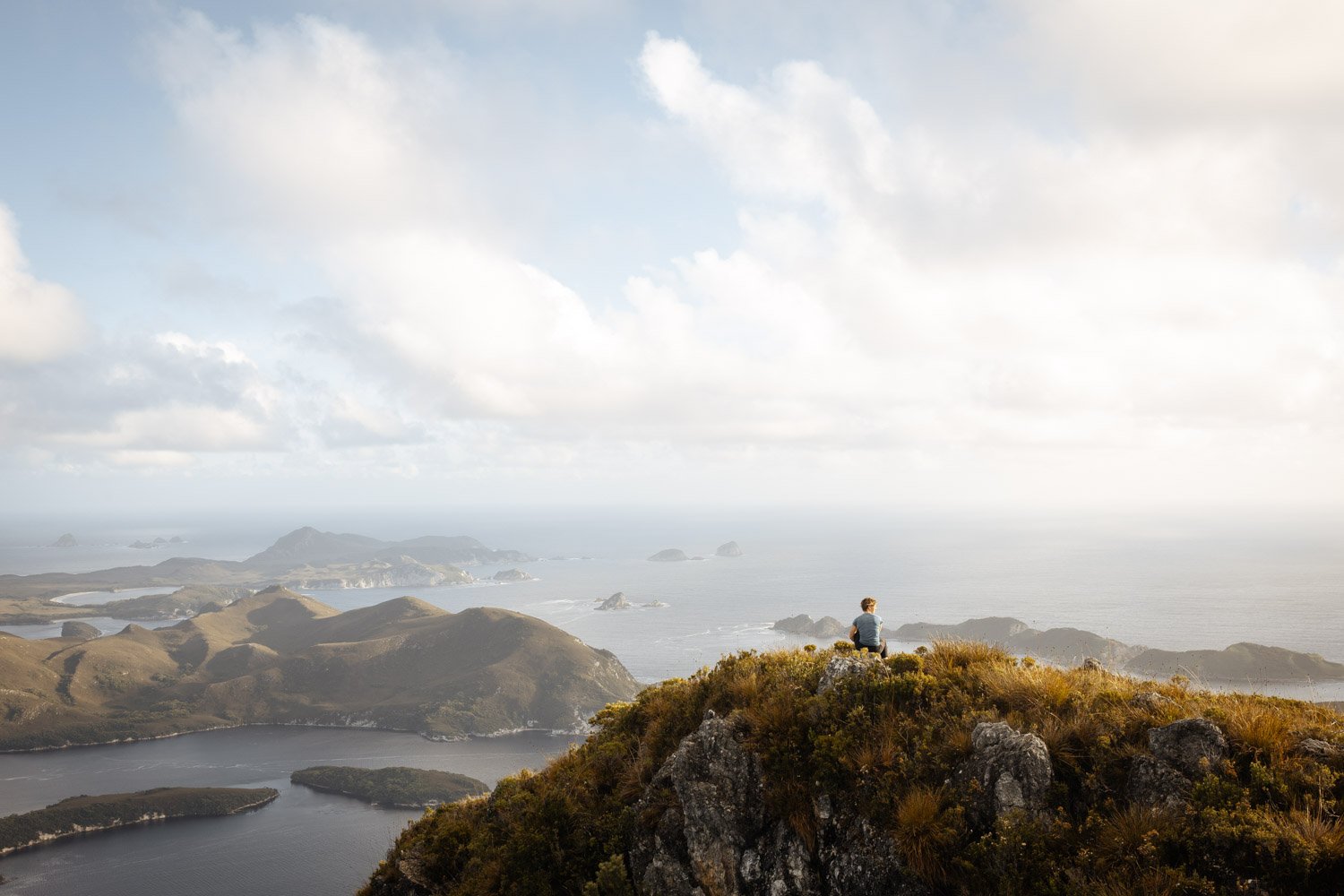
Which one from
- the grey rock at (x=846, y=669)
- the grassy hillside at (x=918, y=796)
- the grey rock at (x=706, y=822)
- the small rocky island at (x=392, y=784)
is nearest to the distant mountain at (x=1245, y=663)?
the small rocky island at (x=392, y=784)

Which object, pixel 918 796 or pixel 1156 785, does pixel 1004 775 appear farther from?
pixel 1156 785

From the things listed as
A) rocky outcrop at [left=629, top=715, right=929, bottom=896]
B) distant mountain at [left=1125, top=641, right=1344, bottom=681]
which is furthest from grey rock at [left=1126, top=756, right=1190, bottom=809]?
distant mountain at [left=1125, top=641, right=1344, bottom=681]

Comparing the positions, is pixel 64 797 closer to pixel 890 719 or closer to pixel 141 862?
pixel 141 862

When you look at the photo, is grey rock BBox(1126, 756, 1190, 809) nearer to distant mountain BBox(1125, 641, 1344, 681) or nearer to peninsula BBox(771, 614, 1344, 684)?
peninsula BBox(771, 614, 1344, 684)

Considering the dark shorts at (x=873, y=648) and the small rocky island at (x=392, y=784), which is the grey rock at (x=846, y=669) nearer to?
the dark shorts at (x=873, y=648)

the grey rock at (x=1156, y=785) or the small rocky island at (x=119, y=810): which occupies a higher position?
the grey rock at (x=1156, y=785)

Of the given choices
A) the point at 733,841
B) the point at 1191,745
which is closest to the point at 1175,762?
the point at 1191,745

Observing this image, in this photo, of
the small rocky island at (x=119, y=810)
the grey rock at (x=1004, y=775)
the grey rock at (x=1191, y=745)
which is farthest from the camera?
the small rocky island at (x=119, y=810)
